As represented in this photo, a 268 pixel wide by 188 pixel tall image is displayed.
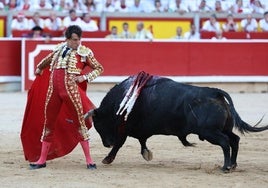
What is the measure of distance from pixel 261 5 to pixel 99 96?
5538 mm

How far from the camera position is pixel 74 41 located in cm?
655

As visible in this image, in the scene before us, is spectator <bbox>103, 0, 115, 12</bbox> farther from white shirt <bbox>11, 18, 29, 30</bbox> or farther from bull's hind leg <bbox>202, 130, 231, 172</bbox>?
bull's hind leg <bbox>202, 130, 231, 172</bbox>

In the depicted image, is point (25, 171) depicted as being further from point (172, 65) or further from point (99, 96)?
point (172, 65)

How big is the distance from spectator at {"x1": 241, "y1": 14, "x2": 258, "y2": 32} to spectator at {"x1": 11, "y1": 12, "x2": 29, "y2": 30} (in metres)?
4.71

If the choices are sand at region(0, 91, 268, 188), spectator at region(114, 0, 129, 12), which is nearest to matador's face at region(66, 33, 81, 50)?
sand at region(0, 91, 268, 188)

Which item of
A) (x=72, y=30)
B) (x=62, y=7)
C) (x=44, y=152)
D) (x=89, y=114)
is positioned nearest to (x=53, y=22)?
(x=62, y=7)

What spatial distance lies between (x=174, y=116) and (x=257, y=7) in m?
11.3

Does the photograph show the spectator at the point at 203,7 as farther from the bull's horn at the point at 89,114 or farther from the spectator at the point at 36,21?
the bull's horn at the point at 89,114

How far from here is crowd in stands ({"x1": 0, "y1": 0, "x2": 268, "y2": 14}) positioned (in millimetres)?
15777

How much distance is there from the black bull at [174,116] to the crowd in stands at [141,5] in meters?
8.84

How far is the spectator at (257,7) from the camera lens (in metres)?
17.4

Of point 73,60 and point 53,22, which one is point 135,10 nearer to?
point 53,22

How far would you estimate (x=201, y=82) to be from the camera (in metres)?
15.8

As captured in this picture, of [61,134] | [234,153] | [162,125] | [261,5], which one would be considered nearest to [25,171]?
[61,134]
